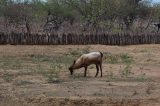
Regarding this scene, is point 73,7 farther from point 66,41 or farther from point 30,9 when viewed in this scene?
point 66,41

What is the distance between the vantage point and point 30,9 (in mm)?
40750

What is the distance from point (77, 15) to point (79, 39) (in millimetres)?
13310

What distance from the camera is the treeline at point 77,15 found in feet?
129

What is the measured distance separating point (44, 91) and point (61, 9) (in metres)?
31.9

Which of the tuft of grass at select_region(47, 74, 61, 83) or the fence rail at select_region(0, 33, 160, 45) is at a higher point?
the tuft of grass at select_region(47, 74, 61, 83)

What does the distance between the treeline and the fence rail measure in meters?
2.44

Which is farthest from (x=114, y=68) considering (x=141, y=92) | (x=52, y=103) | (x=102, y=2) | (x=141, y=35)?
(x=102, y=2)

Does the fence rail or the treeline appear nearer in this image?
the fence rail

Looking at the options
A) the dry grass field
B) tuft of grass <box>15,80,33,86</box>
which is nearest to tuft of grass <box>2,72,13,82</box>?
the dry grass field

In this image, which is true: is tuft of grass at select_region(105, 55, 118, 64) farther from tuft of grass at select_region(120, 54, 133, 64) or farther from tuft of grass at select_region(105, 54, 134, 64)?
tuft of grass at select_region(120, 54, 133, 64)

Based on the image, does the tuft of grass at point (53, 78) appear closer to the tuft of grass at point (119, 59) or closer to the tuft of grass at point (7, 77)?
the tuft of grass at point (7, 77)

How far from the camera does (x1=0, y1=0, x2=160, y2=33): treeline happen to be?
39.2 meters

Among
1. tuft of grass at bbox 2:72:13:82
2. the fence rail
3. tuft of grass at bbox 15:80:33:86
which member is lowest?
the fence rail

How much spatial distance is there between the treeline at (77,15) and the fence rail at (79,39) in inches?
96.0
